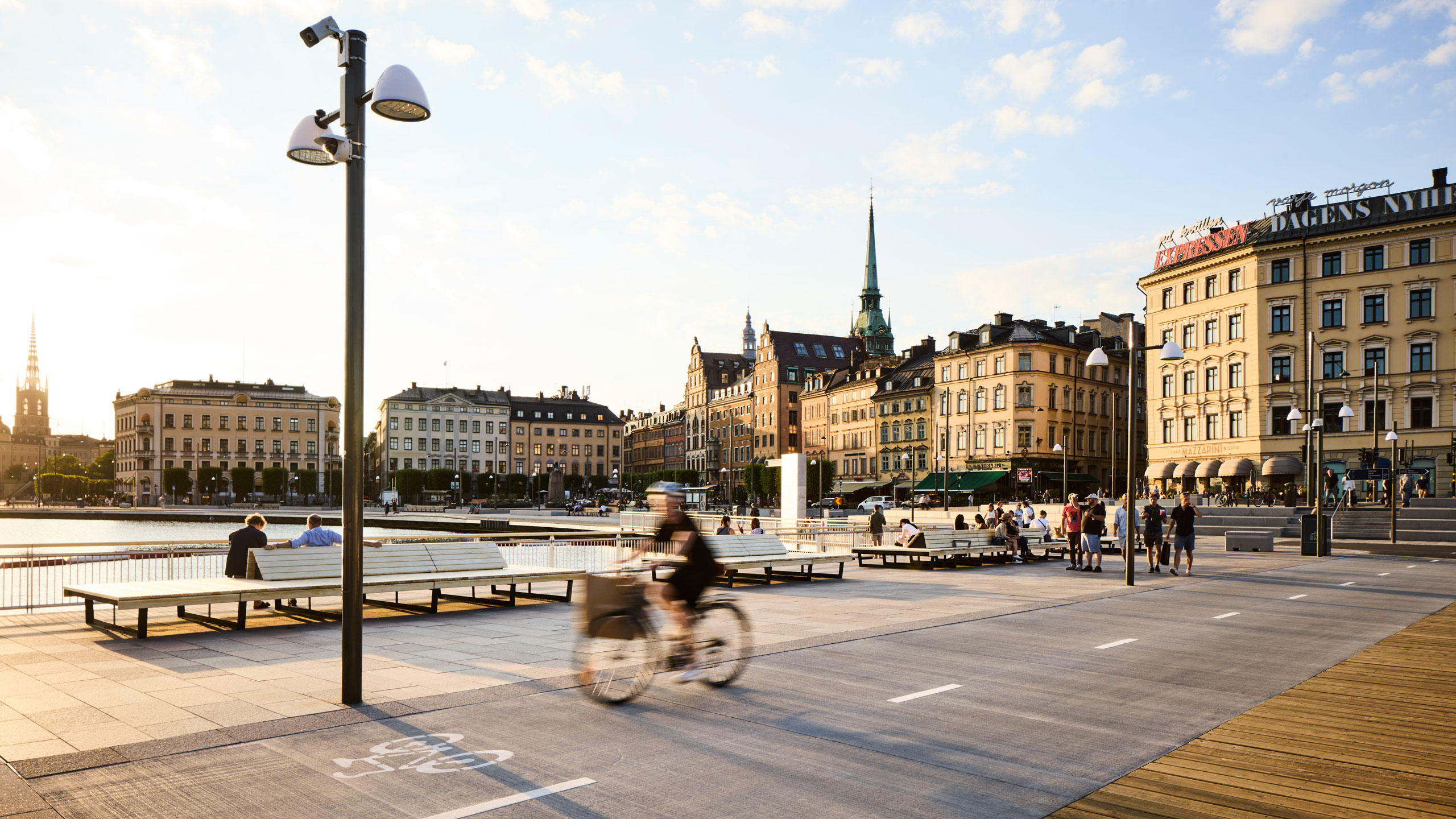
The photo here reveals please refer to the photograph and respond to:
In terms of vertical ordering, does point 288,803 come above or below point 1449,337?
below

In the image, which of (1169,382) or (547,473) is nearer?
(1169,382)

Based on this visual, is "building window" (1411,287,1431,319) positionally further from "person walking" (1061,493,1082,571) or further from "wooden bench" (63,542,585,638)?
"wooden bench" (63,542,585,638)

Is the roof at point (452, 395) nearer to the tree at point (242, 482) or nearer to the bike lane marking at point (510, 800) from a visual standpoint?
the tree at point (242, 482)

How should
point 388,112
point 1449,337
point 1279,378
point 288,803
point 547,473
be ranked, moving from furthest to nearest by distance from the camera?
point 547,473
point 1279,378
point 1449,337
point 388,112
point 288,803

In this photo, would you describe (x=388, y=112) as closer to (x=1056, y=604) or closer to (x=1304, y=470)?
(x=1056, y=604)

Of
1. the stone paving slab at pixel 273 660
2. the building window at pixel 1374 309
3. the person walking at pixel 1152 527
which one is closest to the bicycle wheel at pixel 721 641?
the stone paving slab at pixel 273 660

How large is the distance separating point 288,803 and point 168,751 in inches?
60.6

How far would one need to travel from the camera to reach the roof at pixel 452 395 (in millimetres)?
147500

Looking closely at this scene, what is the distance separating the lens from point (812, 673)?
9.31 meters

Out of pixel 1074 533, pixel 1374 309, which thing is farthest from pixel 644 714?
pixel 1374 309

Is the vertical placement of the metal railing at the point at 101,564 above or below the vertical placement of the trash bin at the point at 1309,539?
above

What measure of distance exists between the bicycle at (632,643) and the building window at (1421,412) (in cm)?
6073

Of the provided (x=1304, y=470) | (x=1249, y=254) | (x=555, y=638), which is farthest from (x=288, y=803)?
(x=1249, y=254)

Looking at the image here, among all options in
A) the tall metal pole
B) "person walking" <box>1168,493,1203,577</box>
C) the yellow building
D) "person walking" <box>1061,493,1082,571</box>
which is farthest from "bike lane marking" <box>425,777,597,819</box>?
the yellow building
